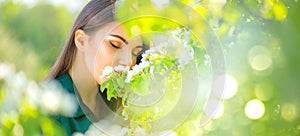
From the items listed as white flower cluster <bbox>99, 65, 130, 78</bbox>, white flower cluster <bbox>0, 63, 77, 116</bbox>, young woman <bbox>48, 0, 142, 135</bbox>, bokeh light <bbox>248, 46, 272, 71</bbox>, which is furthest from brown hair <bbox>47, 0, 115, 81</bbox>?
bokeh light <bbox>248, 46, 272, 71</bbox>

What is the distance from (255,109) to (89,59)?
51 centimetres

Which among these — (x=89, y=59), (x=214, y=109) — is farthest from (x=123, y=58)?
(x=214, y=109)

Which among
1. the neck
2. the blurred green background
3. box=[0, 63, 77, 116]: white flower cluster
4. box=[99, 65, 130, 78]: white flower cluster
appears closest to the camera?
the blurred green background

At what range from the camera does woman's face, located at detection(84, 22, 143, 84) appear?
723 millimetres

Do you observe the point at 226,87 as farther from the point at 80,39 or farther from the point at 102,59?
the point at 80,39

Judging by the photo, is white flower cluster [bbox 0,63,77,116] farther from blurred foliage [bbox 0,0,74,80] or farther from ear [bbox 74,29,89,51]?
ear [bbox 74,29,89,51]

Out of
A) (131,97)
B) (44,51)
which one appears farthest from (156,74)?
(44,51)

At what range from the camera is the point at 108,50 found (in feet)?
2.54

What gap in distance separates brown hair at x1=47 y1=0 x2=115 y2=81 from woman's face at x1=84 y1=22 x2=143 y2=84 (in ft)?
0.07

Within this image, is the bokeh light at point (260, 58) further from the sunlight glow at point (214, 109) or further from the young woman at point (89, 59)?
the young woman at point (89, 59)

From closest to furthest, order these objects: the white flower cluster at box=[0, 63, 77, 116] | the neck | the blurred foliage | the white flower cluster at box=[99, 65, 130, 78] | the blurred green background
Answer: the blurred green background < the white flower cluster at box=[0, 63, 77, 116] < the white flower cluster at box=[99, 65, 130, 78] < the blurred foliage < the neck

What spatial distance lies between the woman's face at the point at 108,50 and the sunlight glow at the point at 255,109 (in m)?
0.28

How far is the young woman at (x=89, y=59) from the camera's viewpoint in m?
0.77

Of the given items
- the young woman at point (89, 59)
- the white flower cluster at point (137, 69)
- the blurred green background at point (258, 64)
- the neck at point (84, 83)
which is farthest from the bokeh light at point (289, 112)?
the neck at point (84, 83)
